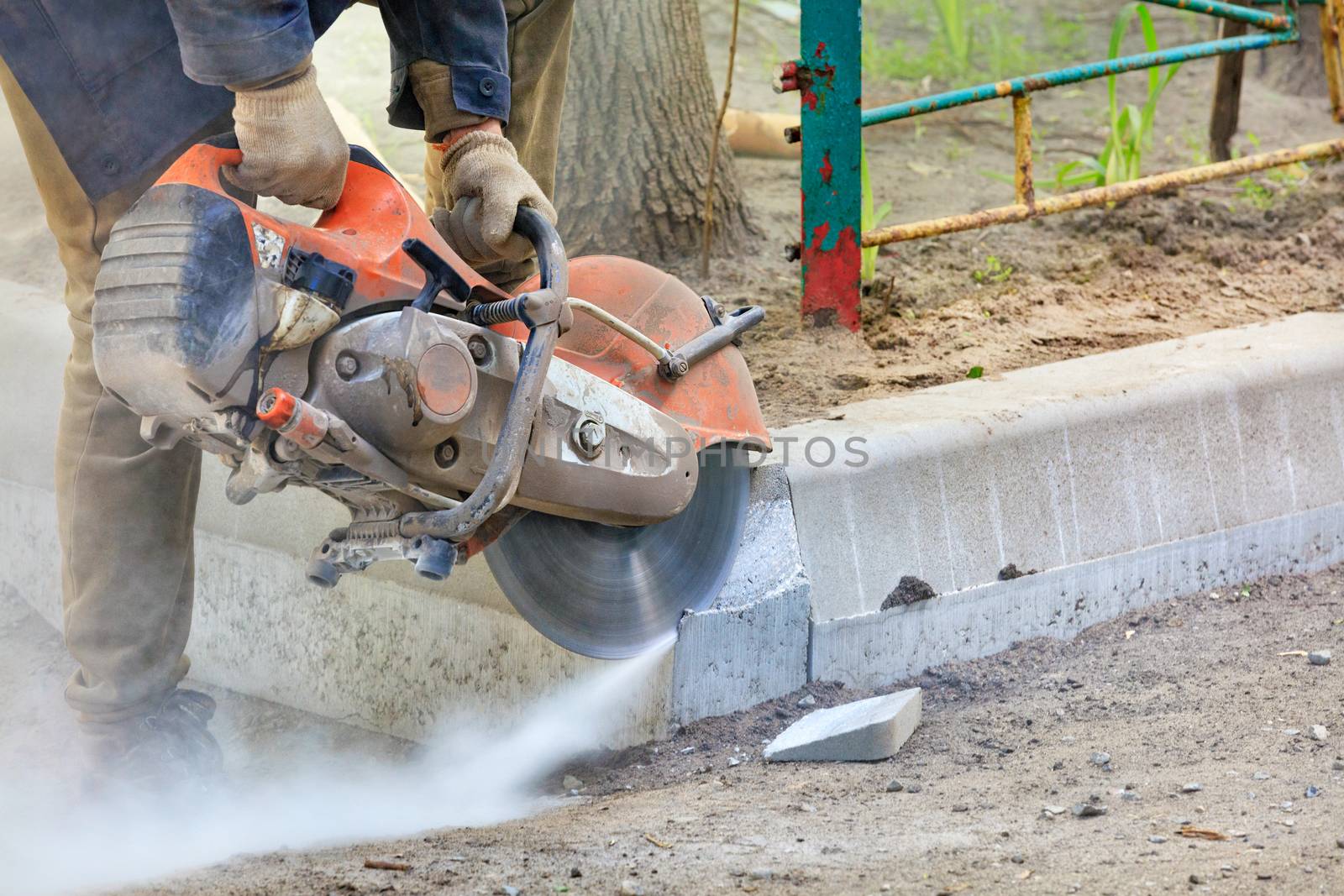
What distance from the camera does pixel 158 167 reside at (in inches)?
83.0

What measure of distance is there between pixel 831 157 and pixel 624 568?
4.52 feet

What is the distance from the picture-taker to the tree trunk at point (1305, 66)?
6.75 metres

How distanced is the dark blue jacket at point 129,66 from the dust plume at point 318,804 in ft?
3.48

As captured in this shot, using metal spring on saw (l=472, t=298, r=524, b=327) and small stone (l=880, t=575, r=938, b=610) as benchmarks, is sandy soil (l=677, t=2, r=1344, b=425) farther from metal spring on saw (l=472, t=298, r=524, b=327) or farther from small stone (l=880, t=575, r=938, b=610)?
metal spring on saw (l=472, t=298, r=524, b=327)

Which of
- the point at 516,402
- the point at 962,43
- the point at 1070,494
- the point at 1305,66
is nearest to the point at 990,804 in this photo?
the point at 516,402

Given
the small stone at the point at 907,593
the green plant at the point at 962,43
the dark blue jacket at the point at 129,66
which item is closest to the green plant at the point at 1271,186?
the green plant at the point at 962,43

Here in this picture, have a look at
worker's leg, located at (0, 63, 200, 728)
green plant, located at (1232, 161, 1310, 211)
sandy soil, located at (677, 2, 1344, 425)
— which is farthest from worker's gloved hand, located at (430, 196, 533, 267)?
green plant, located at (1232, 161, 1310, 211)

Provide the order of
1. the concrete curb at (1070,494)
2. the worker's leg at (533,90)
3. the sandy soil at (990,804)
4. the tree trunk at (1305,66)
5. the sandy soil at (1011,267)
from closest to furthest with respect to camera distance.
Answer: the sandy soil at (990,804) → the worker's leg at (533,90) → the concrete curb at (1070,494) → the sandy soil at (1011,267) → the tree trunk at (1305,66)

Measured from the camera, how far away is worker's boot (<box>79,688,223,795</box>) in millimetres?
2316

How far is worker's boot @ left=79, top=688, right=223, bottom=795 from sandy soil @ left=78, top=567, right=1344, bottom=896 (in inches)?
11.8

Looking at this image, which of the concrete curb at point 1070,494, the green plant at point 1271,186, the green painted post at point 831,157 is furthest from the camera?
the green plant at point 1271,186

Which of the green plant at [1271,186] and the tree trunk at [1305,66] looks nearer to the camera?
the green plant at [1271,186]

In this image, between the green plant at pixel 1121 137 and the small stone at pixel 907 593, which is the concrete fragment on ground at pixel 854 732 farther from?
the green plant at pixel 1121 137

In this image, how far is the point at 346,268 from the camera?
75.5 inches
